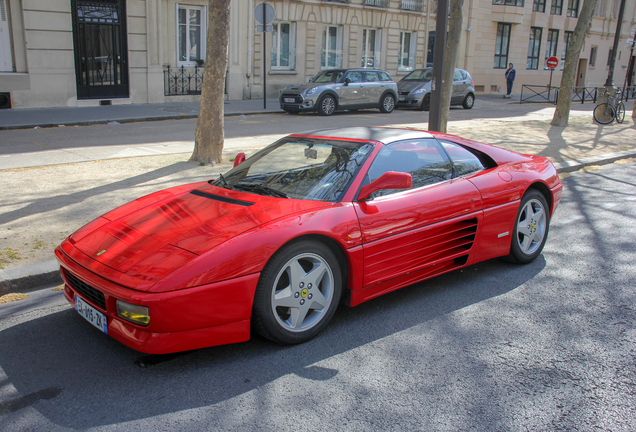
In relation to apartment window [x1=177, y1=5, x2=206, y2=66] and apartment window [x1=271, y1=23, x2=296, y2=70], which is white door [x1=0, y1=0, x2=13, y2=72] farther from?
apartment window [x1=271, y1=23, x2=296, y2=70]

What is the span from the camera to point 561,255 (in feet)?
18.1

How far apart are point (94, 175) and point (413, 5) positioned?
26457 millimetres

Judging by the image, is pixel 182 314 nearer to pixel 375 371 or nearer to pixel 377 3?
pixel 375 371

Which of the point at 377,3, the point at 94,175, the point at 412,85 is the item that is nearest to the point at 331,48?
the point at 377,3

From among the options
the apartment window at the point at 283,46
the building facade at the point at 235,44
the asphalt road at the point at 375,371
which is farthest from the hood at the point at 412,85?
the asphalt road at the point at 375,371

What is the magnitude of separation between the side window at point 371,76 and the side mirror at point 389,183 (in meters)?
17.0

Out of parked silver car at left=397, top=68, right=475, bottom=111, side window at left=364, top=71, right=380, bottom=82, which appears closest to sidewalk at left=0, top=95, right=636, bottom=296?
side window at left=364, top=71, right=380, bottom=82

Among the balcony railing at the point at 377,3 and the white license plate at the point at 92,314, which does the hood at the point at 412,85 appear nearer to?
the balcony railing at the point at 377,3

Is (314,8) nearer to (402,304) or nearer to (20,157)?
(20,157)

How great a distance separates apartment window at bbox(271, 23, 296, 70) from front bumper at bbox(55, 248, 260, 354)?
23.5 meters

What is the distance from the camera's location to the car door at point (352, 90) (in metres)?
19.3

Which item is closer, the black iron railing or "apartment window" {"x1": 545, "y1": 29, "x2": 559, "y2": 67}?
the black iron railing

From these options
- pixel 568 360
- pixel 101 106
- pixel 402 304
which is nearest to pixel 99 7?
pixel 101 106

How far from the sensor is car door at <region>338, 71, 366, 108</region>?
1934 centimetres
